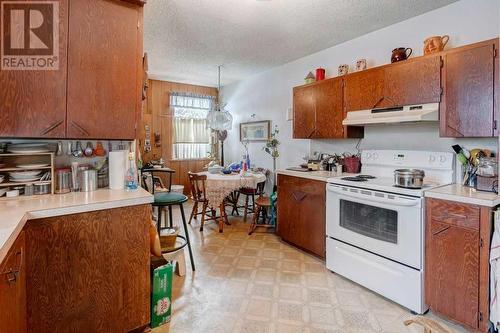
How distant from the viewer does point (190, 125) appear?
6102 millimetres

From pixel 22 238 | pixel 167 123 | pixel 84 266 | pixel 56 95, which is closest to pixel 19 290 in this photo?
pixel 22 238

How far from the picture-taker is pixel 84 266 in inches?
63.1

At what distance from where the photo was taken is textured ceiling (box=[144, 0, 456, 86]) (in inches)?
99.0

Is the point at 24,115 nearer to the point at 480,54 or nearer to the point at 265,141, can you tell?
the point at 480,54

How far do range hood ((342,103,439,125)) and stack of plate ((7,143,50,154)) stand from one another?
8.83 feet

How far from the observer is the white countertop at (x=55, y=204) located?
1.25 meters

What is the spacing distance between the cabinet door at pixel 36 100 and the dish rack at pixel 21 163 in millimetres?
217

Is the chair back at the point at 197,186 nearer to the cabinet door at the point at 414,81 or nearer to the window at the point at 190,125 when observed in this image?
the window at the point at 190,125

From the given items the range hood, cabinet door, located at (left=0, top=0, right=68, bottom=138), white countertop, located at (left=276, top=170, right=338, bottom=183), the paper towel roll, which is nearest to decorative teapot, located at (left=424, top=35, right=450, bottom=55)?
the range hood

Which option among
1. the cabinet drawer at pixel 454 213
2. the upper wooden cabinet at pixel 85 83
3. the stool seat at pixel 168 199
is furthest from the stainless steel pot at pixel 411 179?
the upper wooden cabinet at pixel 85 83

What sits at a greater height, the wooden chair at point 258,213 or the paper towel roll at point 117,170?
the paper towel roll at point 117,170

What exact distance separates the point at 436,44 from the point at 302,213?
204cm

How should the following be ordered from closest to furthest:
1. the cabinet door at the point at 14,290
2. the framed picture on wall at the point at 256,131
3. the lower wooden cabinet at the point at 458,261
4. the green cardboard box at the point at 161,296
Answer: the cabinet door at the point at 14,290 < the lower wooden cabinet at the point at 458,261 < the green cardboard box at the point at 161,296 < the framed picture on wall at the point at 256,131

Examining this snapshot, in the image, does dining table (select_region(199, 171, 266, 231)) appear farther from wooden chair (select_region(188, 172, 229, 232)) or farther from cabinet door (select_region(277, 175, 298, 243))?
cabinet door (select_region(277, 175, 298, 243))
